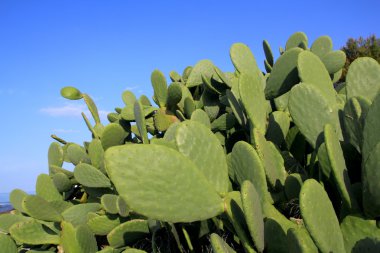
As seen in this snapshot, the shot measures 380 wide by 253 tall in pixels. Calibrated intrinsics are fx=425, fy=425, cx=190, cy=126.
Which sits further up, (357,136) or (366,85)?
(366,85)

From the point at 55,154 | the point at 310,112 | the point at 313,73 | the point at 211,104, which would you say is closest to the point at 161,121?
the point at 211,104

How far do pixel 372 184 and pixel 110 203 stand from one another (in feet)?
3.30

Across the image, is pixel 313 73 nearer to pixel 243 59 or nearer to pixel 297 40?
pixel 243 59

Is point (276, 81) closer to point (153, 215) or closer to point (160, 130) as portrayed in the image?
point (160, 130)

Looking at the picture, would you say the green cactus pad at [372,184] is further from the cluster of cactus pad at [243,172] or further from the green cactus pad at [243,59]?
the green cactus pad at [243,59]

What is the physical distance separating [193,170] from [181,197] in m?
0.07

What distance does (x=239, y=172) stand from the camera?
3.74 ft

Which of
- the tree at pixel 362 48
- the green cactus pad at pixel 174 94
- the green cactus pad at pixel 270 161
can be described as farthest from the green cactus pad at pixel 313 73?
the tree at pixel 362 48

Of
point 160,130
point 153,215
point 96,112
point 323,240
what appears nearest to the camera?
point 323,240

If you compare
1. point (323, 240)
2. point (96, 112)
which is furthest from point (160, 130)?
point (323, 240)

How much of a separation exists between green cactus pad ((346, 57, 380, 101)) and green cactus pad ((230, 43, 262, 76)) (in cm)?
45

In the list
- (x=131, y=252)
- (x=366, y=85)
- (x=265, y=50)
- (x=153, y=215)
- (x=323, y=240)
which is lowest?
(x=131, y=252)

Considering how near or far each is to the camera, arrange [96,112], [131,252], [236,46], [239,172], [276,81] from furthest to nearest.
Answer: [96,112], [236,46], [276,81], [131,252], [239,172]

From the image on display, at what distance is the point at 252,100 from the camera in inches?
52.9
